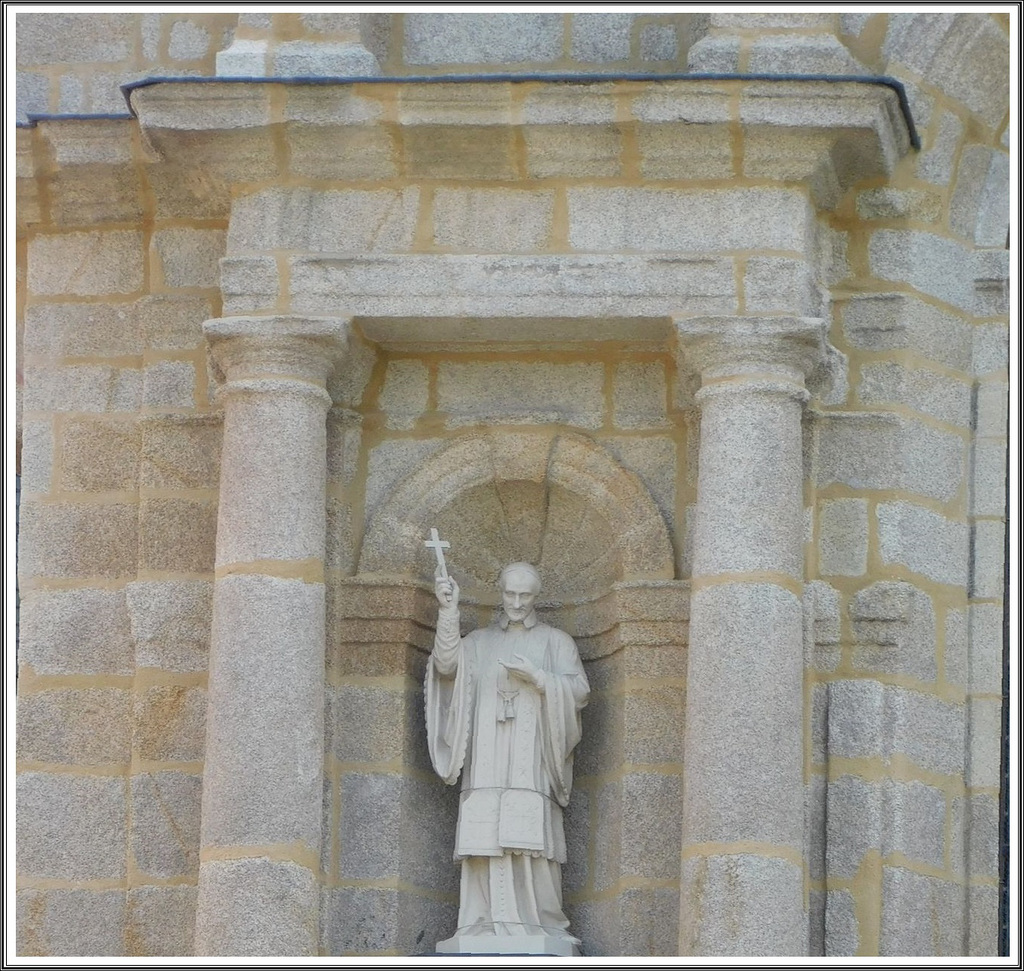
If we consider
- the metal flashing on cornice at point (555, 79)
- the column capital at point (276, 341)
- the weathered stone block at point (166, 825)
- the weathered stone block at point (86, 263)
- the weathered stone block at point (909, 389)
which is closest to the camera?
the metal flashing on cornice at point (555, 79)

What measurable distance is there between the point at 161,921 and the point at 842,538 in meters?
2.85

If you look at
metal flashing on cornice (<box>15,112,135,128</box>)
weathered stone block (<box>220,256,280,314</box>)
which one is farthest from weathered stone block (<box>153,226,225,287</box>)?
weathered stone block (<box>220,256,280,314</box>)

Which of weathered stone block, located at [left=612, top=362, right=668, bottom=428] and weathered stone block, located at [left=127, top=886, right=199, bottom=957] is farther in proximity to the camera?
weathered stone block, located at [left=612, top=362, right=668, bottom=428]

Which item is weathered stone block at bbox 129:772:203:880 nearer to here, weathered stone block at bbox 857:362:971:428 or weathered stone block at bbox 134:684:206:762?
weathered stone block at bbox 134:684:206:762

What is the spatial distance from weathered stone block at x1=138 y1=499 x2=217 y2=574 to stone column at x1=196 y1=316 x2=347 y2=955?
17.7 inches

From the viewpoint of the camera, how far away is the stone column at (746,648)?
10.0 metres

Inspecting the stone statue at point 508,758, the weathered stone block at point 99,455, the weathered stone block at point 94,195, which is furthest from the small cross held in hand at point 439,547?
the weathered stone block at point 94,195

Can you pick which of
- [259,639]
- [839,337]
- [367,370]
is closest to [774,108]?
[839,337]

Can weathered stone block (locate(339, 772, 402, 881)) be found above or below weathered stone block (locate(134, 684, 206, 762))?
below

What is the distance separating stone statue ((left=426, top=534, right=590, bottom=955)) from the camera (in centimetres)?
1049

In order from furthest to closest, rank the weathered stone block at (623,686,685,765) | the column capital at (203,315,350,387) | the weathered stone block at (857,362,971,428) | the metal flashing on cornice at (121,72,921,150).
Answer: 1. the weathered stone block at (857,362,971,428)
2. the weathered stone block at (623,686,685,765)
3. the column capital at (203,315,350,387)
4. the metal flashing on cornice at (121,72,921,150)

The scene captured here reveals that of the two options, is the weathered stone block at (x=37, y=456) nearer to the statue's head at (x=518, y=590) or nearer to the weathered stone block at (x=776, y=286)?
the statue's head at (x=518, y=590)

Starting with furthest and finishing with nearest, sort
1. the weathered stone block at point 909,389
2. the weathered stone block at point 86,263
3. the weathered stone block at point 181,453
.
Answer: the weathered stone block at point 86,263
the weathered stone block at point 181,453
the weathered stone block at point 909,389

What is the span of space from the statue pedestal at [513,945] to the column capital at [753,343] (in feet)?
6.77
